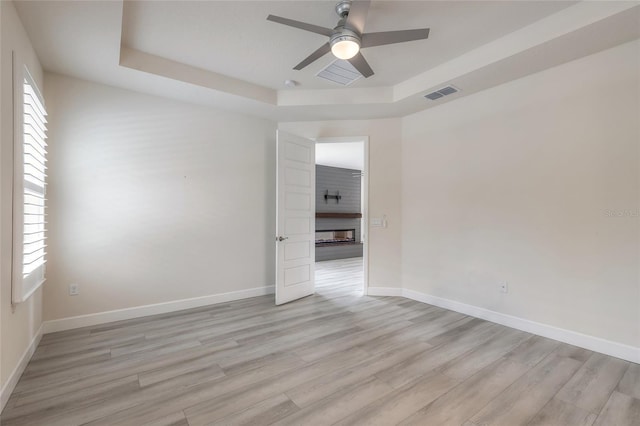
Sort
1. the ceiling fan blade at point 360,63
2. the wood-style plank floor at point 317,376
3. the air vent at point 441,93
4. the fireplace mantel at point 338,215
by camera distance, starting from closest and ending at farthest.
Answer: the wood-style plank floor at point 317,376, the ceiling fan blade at point 360,63, the air vent at point 441,93, the fireplace mantel at point 338,215

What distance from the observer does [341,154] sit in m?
7.36

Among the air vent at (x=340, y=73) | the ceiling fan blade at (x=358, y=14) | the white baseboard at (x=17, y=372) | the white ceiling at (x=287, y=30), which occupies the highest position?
the white ceiling at (x=287, y=30)

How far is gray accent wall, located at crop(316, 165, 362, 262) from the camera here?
8180 millimetres

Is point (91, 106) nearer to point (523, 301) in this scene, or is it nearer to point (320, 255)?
point (523, 301)

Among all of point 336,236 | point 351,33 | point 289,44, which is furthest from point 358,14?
point 336,236

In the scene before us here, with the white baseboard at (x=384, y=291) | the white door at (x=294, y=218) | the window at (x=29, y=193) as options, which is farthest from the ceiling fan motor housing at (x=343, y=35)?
the white baseboard at (x=384, y=291)

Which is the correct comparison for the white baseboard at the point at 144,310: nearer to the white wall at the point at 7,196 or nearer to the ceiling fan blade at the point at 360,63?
the white wall at the point at 7,196

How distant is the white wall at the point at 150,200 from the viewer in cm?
308

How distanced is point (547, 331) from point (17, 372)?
443 centimetres

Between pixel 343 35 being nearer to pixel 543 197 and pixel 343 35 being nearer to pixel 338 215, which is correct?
pixel 543 197

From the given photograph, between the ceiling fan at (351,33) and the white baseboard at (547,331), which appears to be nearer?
the ceiling fan at (351,33)

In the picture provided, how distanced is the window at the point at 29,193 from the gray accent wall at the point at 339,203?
19.2 ft

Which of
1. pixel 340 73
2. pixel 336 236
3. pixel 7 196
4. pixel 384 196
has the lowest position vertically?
pixel 336 236

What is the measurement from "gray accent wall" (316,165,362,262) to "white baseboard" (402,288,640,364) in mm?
4226
